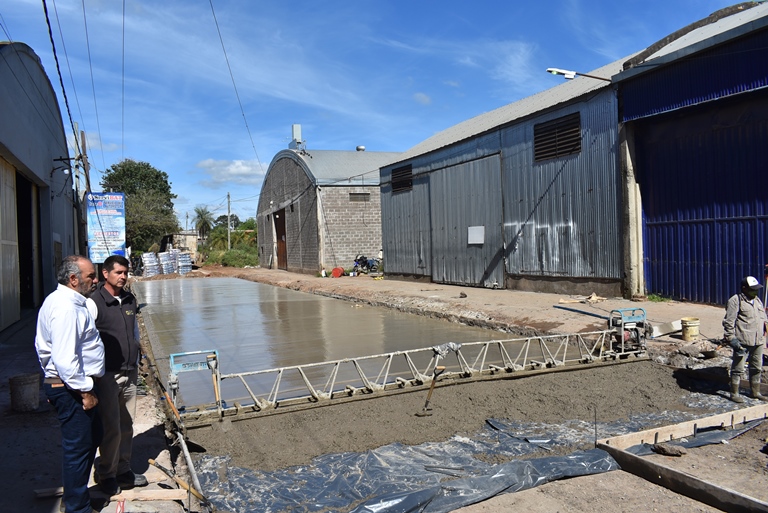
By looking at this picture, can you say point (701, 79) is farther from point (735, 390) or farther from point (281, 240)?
point (281, 240)

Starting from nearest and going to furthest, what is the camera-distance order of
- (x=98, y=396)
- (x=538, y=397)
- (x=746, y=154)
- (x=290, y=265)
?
(x=98, y=396) → (x=538, y=397) → (x=746, y=154) → (x=290, y=265)

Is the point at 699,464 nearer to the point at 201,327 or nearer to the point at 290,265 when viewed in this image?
the point at 201,327

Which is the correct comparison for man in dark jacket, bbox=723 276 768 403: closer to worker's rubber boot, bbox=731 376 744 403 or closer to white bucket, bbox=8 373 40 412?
worker's rubber boot, bbox=731 376 744 403

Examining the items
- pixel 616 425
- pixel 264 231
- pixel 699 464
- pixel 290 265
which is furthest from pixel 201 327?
pixel 264 231

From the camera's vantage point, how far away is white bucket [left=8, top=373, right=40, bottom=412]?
→ 6926mm

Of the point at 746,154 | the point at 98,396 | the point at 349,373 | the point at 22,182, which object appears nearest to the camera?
the point at 98,396

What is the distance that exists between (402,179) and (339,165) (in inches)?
428

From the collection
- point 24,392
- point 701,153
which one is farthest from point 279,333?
point 701,153

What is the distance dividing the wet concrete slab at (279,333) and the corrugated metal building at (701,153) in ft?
16.0

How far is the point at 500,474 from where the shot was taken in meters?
5.19

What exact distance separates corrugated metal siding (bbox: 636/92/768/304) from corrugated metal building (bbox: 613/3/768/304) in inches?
0.9

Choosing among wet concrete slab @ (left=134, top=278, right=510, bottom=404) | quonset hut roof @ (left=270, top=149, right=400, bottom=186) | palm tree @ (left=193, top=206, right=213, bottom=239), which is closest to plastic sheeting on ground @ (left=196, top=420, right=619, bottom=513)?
wet concrete slab @ (left=134, top=278, right=510, bottom=404)

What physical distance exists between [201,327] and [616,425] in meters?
11.6

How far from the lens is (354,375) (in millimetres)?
9406
